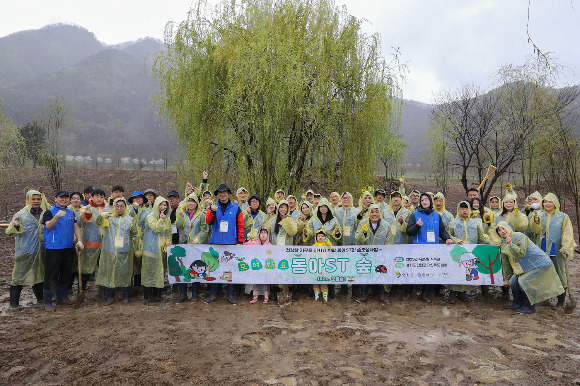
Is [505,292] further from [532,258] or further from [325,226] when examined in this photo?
[325,226]

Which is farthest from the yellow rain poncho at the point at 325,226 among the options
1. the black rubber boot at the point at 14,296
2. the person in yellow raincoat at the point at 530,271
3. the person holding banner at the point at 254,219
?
the black rubber boot at the point at 14,296

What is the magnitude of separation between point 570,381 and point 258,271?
425 centimetres

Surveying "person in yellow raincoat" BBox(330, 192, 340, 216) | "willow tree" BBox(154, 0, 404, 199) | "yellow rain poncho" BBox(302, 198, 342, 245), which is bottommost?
"yellow rain poncho" BBox(302, 198, 342, 245)

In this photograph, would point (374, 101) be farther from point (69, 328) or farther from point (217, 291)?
point (69, 328)

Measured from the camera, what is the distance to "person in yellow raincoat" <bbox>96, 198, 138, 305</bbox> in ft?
19.1

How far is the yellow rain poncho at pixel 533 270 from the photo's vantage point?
5.36 m

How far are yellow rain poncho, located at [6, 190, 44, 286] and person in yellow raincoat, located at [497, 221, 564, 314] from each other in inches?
295

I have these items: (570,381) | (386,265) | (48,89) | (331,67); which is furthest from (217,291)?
(48,89)

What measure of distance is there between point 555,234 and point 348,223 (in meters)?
3.40

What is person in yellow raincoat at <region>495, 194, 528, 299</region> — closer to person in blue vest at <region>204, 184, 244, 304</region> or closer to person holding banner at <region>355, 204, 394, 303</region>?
person holding banner at <region>355, 204, 394, 303</region>

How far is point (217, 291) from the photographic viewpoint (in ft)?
21.4

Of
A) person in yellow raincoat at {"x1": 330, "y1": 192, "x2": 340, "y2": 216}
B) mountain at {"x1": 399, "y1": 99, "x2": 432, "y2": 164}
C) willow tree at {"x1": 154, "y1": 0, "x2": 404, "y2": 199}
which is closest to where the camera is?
person in yellow raincoat at {"x1": 330, "y1": 192, "x2": 340, "y2": 216}

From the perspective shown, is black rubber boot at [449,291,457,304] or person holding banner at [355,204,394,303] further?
person holding banner at [355,204,394,303]

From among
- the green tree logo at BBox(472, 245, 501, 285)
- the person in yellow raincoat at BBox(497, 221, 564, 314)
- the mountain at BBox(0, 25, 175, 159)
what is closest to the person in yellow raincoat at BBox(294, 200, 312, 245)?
the green tree logo at BBox(472, 245, 501, 285)
